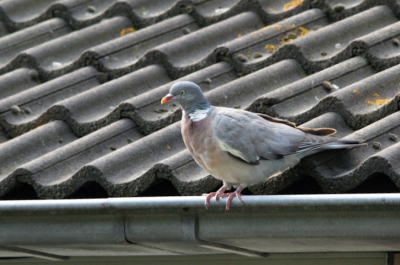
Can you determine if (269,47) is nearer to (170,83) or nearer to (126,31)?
(170,83)

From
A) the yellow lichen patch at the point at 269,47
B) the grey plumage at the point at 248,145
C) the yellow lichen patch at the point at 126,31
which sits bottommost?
the grey plumage at the point at 248,145

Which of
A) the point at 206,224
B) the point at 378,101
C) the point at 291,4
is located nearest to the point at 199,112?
the point at 206,224

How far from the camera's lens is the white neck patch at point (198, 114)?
122 inches

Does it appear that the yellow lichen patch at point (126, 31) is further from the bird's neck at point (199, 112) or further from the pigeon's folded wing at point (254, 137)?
the pigeon's folded wing at point (254, 137)

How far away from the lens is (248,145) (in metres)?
2.92

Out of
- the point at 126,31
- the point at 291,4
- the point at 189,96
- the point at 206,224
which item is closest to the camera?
the point at 206,224

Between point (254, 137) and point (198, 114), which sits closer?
point (254, 137)

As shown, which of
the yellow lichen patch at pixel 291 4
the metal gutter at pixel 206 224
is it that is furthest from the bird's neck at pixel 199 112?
the yellow lichen patch at pixel 291 4

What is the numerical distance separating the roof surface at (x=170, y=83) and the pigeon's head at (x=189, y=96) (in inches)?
7.3

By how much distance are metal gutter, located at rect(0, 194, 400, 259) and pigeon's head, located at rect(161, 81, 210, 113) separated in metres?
0.59

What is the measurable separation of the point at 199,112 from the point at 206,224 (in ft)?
1.93

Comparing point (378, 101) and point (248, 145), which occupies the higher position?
point (378, 101)

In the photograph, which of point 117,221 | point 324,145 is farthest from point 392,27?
point 117,221

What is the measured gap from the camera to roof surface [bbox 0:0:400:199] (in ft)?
9.43
